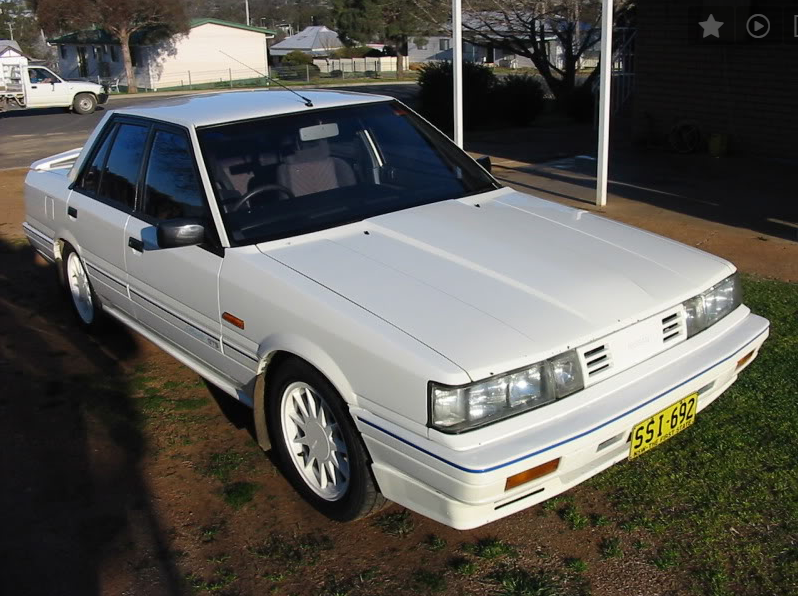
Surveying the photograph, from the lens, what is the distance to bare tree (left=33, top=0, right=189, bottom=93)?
1839 inches

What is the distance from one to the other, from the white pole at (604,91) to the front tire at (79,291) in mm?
5440

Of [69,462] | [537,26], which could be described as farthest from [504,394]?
[537,26]

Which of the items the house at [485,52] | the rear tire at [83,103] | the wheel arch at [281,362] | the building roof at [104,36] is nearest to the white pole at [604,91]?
the wheel arch at [281,362]

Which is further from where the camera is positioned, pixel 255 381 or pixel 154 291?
pixel 154 291

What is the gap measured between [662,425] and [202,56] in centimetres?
5509

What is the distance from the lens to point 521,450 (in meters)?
2.85

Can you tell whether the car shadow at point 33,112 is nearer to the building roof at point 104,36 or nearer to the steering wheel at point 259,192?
the building roof at point 104,36

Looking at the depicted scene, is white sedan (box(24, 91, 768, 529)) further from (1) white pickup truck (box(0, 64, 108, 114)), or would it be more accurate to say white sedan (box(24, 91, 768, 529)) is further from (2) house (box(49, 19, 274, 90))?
(2) house (box(49, 19, 274, 90))

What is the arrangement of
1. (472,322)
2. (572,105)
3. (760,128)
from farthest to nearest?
(572,105) < (760,128) < (472,322)

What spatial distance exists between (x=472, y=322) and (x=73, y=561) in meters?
1.89

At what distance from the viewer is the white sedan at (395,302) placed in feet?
9.68

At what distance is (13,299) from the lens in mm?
6961

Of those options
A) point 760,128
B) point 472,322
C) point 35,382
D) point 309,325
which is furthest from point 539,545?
point 760,128

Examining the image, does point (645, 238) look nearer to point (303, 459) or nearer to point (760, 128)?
point (303, 459)
